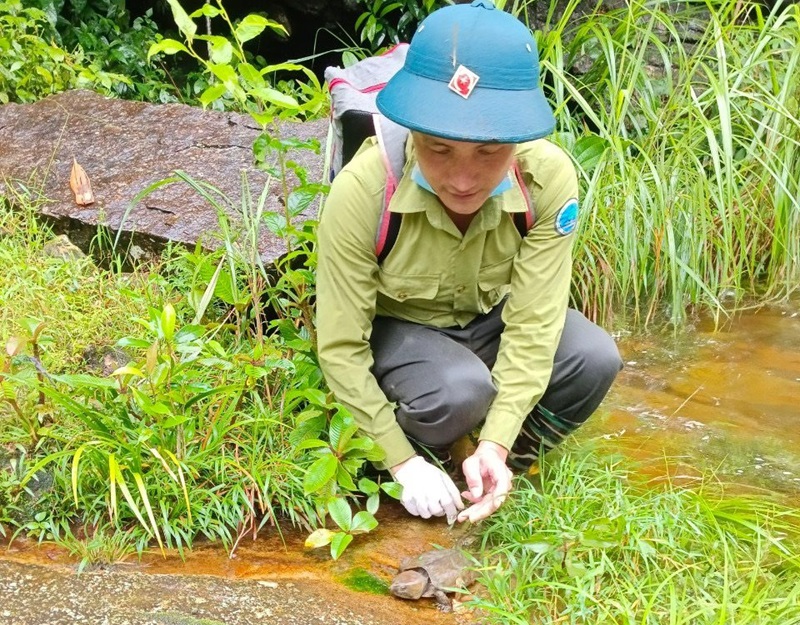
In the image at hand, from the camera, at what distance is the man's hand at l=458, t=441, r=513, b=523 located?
6.40 ft

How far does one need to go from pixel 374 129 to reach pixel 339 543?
980 millimetres

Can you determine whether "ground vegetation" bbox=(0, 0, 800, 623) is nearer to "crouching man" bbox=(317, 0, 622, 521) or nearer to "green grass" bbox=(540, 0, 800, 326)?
"green grass" bbox=(540, 0, 800, 326)

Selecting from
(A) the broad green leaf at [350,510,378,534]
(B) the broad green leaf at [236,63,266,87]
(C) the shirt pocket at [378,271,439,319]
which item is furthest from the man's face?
(A) the broad green leaf at [350,510,378,534]

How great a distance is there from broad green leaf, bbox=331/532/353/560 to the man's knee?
34 centimetres

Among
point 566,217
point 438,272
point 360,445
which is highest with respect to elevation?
point 566,217

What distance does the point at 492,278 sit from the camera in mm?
2229

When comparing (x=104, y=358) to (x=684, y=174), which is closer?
(x=104, y=358)

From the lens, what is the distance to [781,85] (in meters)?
3.82

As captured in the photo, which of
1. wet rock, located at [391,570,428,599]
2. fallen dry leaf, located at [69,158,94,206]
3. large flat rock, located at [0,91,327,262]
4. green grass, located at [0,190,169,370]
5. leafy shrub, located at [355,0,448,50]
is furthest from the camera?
leafy shrub, located at [355,0,448,50]

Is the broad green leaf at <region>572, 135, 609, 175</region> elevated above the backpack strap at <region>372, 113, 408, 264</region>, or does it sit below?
below

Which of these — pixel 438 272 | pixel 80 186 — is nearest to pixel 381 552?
pixel 438 272

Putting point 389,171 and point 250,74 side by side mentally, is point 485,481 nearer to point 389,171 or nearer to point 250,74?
point 389,171

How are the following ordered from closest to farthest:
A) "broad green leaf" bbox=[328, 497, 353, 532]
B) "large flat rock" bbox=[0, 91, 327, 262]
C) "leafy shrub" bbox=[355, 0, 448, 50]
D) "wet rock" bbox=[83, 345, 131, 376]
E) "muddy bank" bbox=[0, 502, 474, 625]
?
1. "muddy bank" bbox=[0, 502, 474, 625]
2. "broad green leaf" bbox=[328, 497, 353, 532]
3. "wet rock" bbox=[83, 345, 131, 376]
4. "large flat rock" bbox=[0, 91, 327, 262]
5. "leafy shrub" bbox=[355, 0, 448, 50]

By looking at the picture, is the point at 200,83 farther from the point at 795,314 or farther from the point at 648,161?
the point at 795,314
